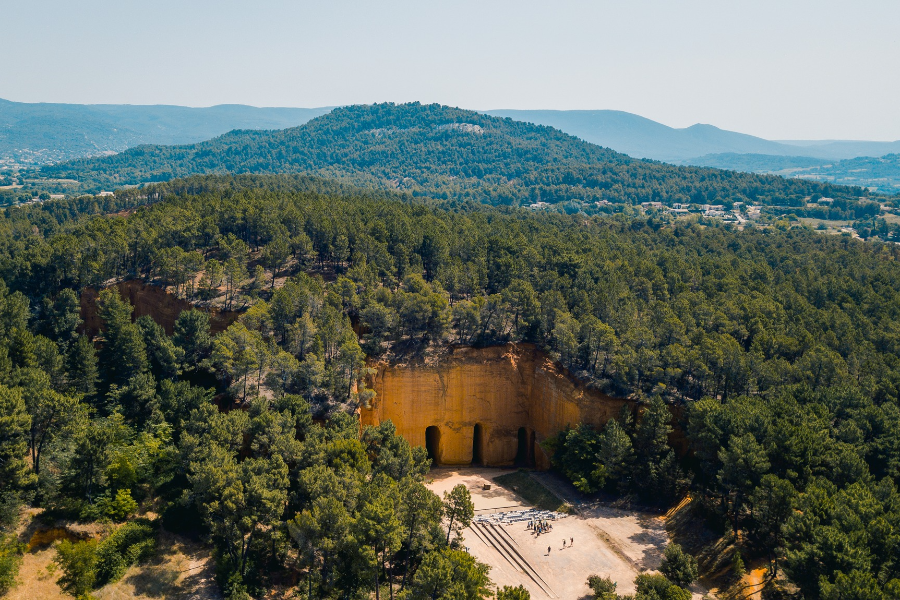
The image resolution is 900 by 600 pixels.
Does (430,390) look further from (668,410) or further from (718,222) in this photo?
(718,222)

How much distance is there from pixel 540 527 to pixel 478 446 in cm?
1541

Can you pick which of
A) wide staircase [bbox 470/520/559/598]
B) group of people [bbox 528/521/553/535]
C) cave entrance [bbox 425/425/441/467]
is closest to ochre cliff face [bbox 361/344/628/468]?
cave entrance [bbox 425/425/441/467]

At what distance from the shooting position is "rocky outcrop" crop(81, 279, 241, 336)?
2448 inches

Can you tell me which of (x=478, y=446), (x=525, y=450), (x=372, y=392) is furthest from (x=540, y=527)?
(x=372, y=392)

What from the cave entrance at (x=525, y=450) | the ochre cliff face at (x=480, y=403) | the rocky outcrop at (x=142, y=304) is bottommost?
the cave entrance at (x=525, y=450)

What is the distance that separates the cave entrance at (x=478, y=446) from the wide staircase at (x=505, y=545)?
1279 centimetres

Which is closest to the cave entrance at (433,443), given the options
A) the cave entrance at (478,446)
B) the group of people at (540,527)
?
the cave entrance at (478,446)

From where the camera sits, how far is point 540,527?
145 feet

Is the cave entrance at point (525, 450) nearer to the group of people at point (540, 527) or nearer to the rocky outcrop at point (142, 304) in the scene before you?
the group of people at point (540, 527)

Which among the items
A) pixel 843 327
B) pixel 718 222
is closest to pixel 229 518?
pixel 843 327

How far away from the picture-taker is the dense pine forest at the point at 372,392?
114 ft

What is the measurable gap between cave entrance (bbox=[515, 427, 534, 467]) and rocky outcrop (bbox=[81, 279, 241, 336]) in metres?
35.1

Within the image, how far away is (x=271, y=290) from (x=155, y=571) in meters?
31.6

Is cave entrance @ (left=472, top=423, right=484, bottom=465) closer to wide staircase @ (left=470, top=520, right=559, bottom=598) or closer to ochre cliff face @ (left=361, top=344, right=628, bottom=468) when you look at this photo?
ochre cliff face @ (left=361, top=344, right=628, bottom=468)
